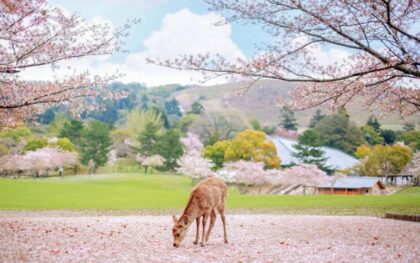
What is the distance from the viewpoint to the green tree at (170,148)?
5519 centimetres

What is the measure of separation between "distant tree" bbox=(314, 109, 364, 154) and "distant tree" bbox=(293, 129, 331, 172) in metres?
5.88

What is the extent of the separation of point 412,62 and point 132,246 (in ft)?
23.0

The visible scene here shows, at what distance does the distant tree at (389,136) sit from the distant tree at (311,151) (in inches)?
250

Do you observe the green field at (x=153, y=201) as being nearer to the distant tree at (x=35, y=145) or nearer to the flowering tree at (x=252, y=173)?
the flowering tree at (x=252, y=173)

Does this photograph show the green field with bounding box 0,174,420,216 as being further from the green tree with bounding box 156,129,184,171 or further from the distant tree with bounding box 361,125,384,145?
the green tree with bounding box 156,129,184,171

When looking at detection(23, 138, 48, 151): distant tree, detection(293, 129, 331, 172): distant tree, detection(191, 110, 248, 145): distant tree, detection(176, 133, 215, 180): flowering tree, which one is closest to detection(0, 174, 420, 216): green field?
detection(293, 129, 331, 172): distant tree

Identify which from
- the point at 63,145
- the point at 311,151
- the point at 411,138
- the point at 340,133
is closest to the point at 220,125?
the point at 340,133

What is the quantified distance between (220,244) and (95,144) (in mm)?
45295

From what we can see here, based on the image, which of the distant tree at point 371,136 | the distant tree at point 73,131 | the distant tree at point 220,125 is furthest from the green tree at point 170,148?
the distant tree at point 371,136

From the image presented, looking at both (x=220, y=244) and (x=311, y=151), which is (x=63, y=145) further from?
(x=220, y=244)

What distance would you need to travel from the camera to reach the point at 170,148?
2181 inches

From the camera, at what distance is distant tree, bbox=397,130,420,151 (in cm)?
4328

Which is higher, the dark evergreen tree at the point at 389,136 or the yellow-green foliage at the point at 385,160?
the dark evergreen tree at the point at 389,136

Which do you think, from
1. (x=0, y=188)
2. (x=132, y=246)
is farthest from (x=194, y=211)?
(x=0, y=188)
